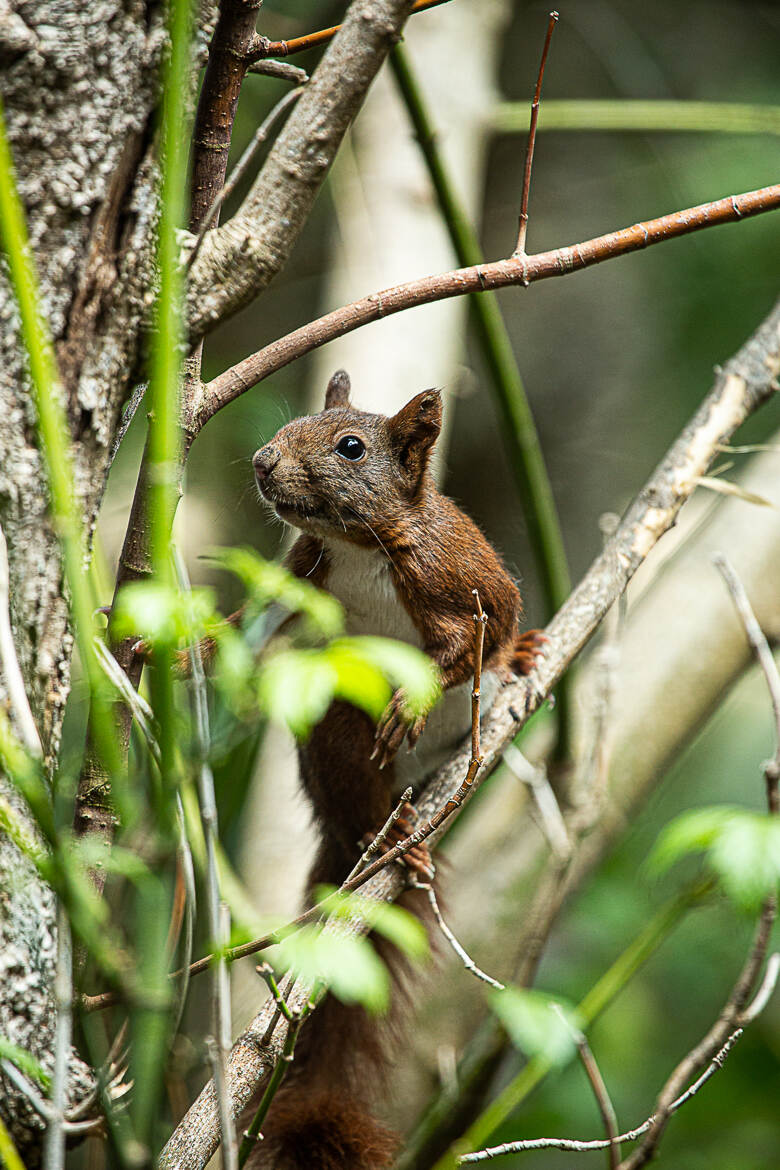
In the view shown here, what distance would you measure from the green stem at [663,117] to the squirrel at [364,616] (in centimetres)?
112

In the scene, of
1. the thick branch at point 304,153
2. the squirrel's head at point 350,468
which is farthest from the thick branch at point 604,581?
the thick branch at point 304,153

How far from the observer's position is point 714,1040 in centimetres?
103

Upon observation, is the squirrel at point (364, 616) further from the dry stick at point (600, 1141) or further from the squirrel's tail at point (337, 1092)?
the dry stick at point (600, 1141)

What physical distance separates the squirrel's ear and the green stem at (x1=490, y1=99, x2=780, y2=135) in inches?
43.0

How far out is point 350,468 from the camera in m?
1.39

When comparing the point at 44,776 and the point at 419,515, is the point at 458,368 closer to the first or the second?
the point at 419,515

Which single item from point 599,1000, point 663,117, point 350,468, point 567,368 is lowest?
point 599,1000

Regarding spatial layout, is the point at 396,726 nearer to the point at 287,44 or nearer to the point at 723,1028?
the point at 723,1028

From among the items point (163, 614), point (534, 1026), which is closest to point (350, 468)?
point (534, 1026)

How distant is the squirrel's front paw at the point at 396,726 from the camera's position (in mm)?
1231

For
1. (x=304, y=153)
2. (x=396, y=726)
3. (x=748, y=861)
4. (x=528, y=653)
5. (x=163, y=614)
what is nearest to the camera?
(x=163, y=614)

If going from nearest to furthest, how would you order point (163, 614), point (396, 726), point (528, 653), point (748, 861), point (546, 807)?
1. point (163, 614)
2. point (748, 861)
3. point (396, 726)
4. point (528, 653)
5. point (546, 807)

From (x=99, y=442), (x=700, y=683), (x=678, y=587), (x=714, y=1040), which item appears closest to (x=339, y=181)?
(x=678, y=587)

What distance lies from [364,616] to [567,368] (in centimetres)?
275
